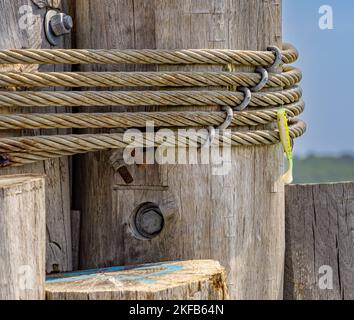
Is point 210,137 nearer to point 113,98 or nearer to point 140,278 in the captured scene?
point 113,98

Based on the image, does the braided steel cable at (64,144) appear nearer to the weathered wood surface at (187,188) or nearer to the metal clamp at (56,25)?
the weathered wood surface at (187,188)

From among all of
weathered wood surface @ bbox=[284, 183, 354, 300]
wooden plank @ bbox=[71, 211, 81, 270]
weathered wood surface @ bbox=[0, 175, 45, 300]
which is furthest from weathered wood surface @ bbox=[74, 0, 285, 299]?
A: weathered wood surface @ bbox=[0, 175, 45, 300]

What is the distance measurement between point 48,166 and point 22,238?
0.60m

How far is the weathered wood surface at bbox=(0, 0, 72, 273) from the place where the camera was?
304 cm

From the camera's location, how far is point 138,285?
106 inches

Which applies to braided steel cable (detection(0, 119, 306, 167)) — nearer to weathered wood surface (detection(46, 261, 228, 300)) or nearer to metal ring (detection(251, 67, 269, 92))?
metal ring (detection(251, 67, 269, 92))

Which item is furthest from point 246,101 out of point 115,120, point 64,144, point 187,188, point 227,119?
point 64,144

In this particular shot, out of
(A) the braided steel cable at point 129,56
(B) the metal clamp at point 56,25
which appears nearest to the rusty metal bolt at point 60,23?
(B) the metal clamp at point 56,25

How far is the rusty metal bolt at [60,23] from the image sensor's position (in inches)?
124

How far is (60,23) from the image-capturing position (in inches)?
124

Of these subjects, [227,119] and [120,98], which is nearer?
[120,98]

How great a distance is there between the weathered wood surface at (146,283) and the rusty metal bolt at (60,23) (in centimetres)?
80

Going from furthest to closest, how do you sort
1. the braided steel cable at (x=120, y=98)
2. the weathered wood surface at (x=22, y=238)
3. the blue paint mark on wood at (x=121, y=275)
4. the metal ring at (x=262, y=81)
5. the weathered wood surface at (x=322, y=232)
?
the weathered wood surface at (x=322, y=232) < the metal ring at (x=262, y=81) < the braided steel cable at (x=120, y=98) < the blue paint mark on wood at (x=121, y=275) < the weathered wood surface at (x=22, y=238)
